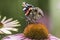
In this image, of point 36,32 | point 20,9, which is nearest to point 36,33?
point 36,32

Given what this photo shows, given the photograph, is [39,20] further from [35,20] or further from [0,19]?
[0,19]

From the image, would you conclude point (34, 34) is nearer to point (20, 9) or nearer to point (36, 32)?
point (36, 32)

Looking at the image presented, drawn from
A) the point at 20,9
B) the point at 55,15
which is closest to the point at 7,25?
the point at 20,9

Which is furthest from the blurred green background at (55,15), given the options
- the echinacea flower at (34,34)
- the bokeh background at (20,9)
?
the echinacea flower at (34,34)

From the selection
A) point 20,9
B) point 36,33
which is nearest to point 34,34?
point 36,33

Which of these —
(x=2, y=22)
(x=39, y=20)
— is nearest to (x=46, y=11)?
(x=39, y=20)

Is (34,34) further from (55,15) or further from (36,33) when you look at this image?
(55,15)

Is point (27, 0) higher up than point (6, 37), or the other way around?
point (27, 0)

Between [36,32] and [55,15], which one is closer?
[36,32]
